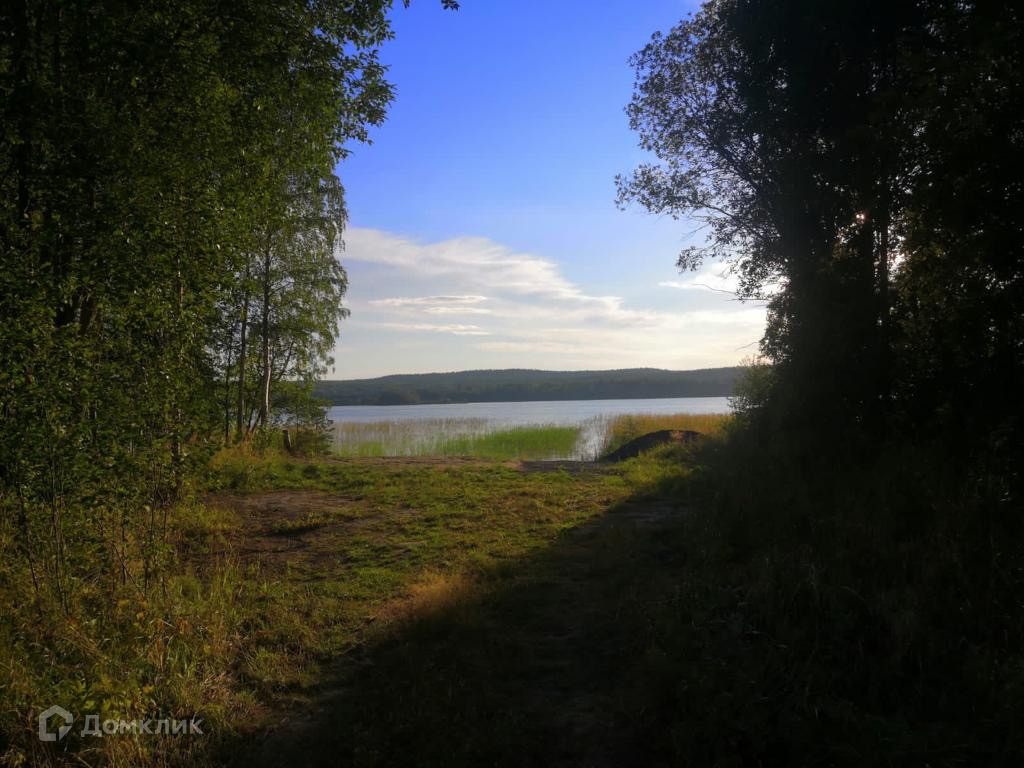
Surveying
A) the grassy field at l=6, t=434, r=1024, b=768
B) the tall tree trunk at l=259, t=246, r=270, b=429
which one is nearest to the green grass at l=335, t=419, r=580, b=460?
the tall tree trunk at l=259, t=246, r=270, b=429

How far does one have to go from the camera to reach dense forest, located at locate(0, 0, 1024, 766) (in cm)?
338

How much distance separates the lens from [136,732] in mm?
3320

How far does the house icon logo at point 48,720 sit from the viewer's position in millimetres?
3219

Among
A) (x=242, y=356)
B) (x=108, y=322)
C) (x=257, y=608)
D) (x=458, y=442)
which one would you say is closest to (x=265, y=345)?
(x=242, y=356)

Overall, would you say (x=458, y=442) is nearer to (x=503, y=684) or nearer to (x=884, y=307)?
(x=884, y=307)

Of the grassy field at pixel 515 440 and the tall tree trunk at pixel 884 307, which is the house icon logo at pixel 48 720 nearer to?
the tall tree trunk at pixel 884 307

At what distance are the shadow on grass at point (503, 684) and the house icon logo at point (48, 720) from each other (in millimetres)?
882

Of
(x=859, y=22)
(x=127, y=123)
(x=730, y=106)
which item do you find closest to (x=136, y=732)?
(x=127, y=123)

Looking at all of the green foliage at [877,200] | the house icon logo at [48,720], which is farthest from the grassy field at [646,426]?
the house icon logo at [48,720]

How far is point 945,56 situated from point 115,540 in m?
8.52

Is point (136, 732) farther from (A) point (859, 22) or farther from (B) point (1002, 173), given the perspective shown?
(A) point (859, 22)

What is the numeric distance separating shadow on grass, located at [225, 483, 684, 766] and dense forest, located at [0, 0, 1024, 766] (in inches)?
2.0

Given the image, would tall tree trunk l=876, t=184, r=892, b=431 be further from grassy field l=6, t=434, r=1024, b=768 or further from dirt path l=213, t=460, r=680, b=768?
dirt path l=213, t=460, r=680, b=768

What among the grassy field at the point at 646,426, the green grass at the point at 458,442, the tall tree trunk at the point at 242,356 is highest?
the tall tree trunk at the point at 242,356
